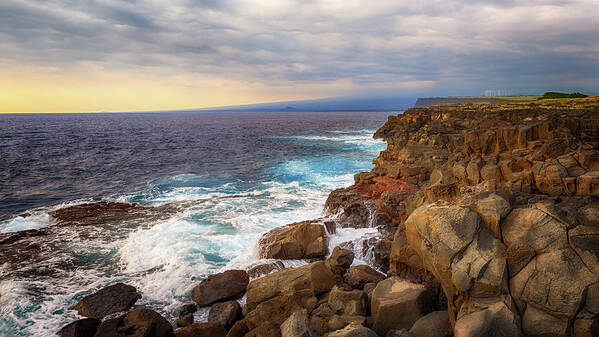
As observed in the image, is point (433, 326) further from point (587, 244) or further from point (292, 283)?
point (292, 283)

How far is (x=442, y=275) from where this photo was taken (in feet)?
27.4

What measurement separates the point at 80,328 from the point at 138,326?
1.97 m

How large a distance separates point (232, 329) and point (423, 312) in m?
5.89

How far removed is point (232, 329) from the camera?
10531 millimetres

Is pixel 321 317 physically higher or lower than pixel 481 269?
lower

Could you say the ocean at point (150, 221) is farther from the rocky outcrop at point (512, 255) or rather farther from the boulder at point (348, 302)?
the rocky outcrop at point (512, 255)

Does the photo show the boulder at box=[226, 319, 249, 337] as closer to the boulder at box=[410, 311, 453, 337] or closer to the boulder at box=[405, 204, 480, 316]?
the boulder at box=[410, 311, 453, 337]

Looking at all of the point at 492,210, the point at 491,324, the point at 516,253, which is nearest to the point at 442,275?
the point at 491,324

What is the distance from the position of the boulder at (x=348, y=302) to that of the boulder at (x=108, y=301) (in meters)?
8.13

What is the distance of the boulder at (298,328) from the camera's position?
802 cm

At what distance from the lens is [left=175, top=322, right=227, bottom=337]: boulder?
1047cm

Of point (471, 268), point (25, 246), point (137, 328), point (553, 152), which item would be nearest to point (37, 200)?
point (25, 246)

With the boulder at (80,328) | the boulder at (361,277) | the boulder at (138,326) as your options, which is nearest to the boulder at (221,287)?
the boulder at (138,326)

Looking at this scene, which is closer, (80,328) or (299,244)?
(80,328)
